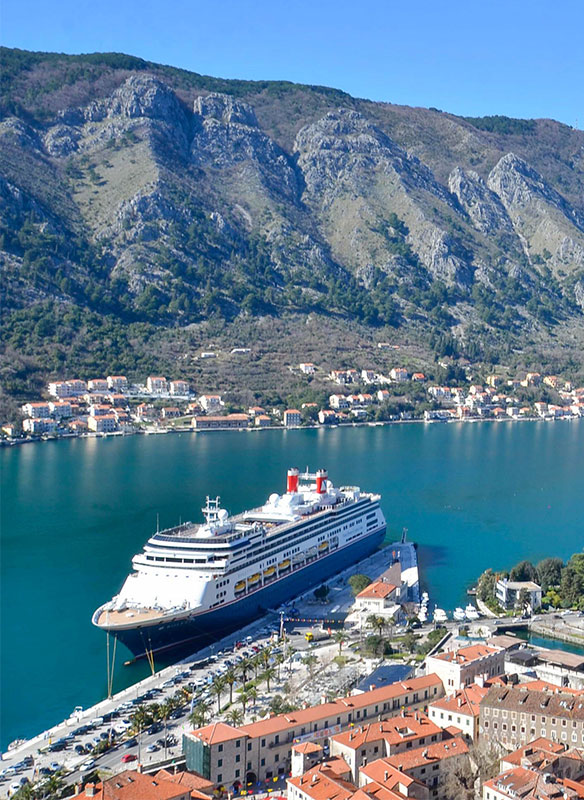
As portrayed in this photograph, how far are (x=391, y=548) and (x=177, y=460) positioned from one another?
26.0m

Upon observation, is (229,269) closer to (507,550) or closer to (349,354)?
(349,354)

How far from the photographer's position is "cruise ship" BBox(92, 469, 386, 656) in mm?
28047

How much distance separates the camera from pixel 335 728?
20531 millimetres

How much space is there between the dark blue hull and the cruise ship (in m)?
0.03

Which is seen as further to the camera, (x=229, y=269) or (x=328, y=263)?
(x=328, y=263)

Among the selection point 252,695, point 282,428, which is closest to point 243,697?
point 252,695

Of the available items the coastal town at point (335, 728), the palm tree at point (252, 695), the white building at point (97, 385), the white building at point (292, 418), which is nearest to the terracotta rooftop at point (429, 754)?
the coastal town at point (335, 728)

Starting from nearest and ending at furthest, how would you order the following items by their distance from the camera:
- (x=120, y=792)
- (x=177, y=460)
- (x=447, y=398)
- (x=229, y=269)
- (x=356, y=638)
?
(x=120, y=792) → (x=356, y=638) → (x=177, y=460) → (x=447, y=398) → (x=229, y=269)

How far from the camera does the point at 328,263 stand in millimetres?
130000

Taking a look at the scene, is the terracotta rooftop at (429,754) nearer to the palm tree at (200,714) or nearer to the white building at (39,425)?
the palm tree at (200,714)

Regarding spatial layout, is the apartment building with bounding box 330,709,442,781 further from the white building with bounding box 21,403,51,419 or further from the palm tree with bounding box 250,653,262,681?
the white building with bounding box 21,403,51,419

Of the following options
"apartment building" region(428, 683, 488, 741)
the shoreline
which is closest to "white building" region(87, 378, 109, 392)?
the shoreline

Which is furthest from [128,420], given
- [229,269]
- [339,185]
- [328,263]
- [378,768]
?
[339,185]

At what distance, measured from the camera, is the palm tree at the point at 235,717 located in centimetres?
2127
